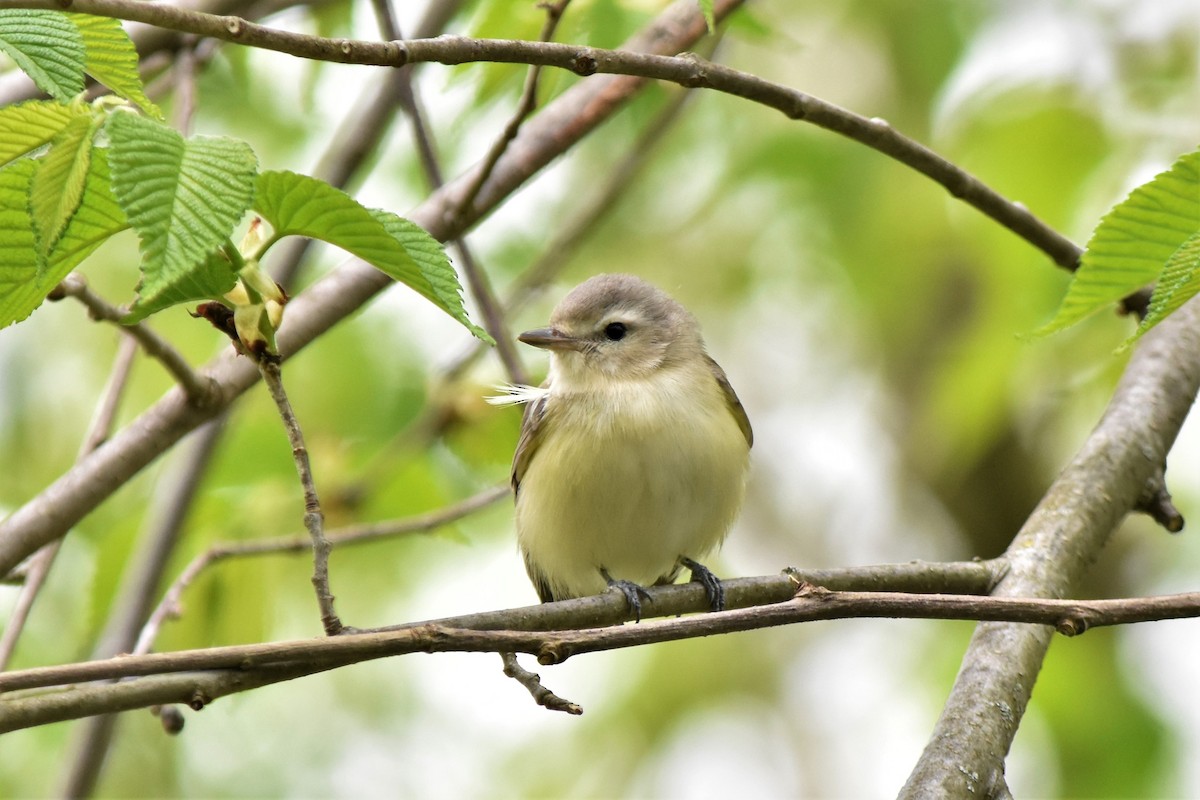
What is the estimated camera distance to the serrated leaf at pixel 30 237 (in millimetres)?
1739

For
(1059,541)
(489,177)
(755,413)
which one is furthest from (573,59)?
(755,413)

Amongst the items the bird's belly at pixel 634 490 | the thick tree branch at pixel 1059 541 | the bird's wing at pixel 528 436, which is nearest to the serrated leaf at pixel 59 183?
the thick tree branch at pixel 1059 541

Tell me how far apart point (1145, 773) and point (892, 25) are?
3.95 meters

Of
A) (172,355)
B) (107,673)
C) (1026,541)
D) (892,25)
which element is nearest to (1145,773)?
(1026,541)

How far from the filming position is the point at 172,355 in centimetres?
261

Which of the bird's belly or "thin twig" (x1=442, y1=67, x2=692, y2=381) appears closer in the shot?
the bird's belly

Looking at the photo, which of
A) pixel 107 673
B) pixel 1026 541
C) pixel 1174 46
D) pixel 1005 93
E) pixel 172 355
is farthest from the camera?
pixel 1174 46

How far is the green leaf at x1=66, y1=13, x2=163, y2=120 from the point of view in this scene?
1822 millimetres

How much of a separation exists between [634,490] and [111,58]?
224cm

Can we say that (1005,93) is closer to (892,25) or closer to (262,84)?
(892,25)

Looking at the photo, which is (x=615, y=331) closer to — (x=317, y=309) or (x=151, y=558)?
(x=317, y=309)

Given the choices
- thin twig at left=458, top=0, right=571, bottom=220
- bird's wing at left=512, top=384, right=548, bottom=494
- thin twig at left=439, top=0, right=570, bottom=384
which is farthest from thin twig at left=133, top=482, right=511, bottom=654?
thin twig at left=458, top=0, right=571, bottom=220

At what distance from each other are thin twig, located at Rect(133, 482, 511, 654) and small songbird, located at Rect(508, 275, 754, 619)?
0.25 metres

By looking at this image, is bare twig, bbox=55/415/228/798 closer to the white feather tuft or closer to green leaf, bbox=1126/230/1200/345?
the white feather tuft
